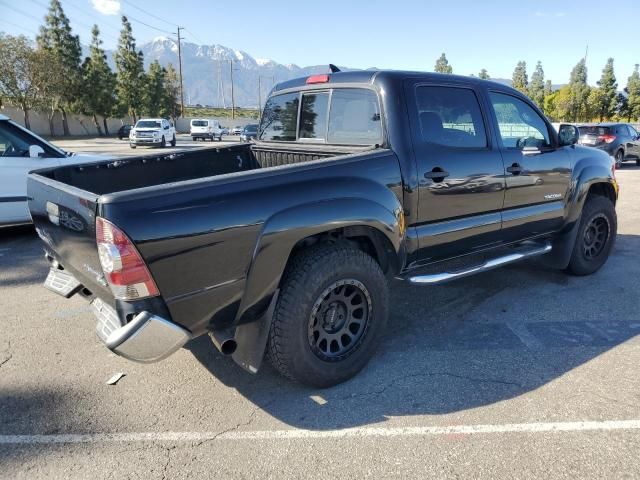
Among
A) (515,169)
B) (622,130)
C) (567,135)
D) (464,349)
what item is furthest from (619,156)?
(464,349)

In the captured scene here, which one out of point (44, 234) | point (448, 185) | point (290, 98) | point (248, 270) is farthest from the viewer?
point (290, 98)

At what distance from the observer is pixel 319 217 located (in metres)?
2.78

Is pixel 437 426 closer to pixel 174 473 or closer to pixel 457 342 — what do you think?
pixel 457 342

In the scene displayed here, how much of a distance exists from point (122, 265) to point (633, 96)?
5670 cm

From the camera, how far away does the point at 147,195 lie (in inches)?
88.7

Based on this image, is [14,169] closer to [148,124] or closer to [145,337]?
[145,337]

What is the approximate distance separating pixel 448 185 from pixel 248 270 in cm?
176

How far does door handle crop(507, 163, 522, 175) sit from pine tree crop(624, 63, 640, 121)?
→ 5262 cm

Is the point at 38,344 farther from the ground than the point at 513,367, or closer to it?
closer to it

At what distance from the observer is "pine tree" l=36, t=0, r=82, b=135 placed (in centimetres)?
4306

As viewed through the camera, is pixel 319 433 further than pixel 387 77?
No

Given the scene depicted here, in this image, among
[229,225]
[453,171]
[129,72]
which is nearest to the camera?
[229,225]

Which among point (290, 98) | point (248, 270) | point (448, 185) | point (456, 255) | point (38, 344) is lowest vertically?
point (38, 344)

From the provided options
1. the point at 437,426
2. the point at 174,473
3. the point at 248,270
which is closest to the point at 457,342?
the point at 437,426
